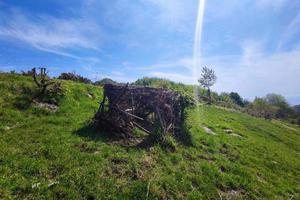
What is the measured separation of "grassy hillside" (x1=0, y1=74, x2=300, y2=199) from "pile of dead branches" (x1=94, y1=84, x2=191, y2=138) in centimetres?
111

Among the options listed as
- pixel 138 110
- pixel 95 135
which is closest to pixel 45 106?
pixel 95 135

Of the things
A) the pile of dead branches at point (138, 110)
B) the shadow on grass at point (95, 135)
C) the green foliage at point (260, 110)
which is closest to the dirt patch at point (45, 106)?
the shadow on grass at point (95, 135)

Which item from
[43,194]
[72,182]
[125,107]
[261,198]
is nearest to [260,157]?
[261,198]

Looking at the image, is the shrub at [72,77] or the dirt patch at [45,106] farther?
the shrub at [72,77]

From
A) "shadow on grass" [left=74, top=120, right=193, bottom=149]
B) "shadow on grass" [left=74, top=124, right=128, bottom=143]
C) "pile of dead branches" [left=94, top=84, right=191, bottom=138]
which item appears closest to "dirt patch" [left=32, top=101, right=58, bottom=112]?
"shadow on grass" [left=74, top=120, right=193, bottom=149]

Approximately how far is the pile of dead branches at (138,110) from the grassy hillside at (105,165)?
111 centimetres

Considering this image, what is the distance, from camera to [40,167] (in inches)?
301

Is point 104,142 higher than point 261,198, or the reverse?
point 104,142

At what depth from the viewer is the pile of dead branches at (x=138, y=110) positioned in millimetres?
12234

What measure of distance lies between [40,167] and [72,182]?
4.53ft

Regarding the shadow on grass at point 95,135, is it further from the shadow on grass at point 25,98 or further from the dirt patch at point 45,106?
the shadow on grass at point 25,98

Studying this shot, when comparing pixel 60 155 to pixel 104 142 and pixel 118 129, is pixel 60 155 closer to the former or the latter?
pixel 104 142

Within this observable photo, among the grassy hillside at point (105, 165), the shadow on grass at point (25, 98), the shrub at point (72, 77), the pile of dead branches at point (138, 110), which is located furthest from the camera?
the shrub at point (72, 77)

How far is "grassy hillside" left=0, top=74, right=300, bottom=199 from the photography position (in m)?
7.14
